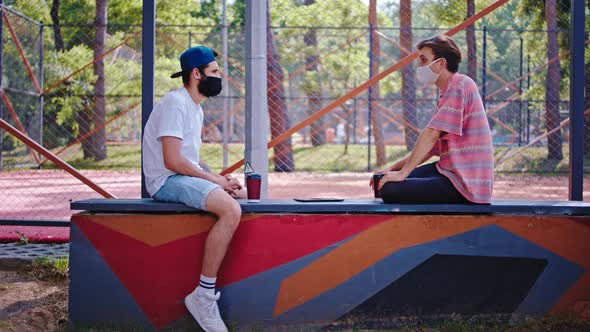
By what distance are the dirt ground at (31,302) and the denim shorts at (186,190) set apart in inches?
36.7

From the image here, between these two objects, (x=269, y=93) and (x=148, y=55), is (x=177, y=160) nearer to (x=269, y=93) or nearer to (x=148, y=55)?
(x=148, y=55)

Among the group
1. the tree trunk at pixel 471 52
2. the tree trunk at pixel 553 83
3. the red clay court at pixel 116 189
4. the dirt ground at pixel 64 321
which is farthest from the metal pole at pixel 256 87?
the tree trunk at pixel 471 52

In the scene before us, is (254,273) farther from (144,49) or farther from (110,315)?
(144,49)

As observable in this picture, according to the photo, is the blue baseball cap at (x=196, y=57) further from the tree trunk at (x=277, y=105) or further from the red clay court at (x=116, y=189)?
the tree trunk at (x=277, y=105)

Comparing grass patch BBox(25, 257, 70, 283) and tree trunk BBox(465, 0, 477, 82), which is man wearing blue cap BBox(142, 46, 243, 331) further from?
tree trunk BBox(465, 0, 477, 82)

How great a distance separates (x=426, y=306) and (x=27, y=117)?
13953mm

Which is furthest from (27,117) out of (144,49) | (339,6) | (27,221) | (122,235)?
(122,235)

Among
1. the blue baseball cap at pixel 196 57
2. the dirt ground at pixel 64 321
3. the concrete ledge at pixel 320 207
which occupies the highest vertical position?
the blue baseball cap at pixel 196 57

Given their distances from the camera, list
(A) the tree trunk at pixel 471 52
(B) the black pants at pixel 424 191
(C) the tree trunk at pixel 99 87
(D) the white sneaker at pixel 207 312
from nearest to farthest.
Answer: (D) the white sneaker at pixel 207 312 < (B) the black pants at pixel 424 191 < (C) the tree trunk at pixel 99 87 < (A) the tree trunk at pixel 471 52

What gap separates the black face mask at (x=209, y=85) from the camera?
148 inches

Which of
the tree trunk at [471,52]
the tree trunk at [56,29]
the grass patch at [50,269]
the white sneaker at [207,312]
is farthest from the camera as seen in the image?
the tree trunk at [56,29]

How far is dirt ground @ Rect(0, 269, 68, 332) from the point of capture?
3781mm

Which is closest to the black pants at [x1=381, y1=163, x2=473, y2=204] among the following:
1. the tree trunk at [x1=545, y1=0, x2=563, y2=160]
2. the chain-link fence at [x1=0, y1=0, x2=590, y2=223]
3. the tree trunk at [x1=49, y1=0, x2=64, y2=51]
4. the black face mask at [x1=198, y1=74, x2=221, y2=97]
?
the black face mask at [x1=198, y1=74, x2=221, y2=97]

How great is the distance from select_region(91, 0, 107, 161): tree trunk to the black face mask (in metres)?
14.2
